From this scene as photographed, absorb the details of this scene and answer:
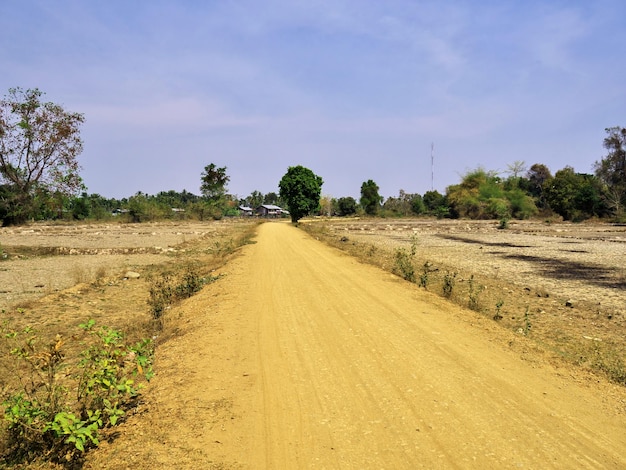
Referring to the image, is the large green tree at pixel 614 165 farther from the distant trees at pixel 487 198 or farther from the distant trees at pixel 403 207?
the distant trees at pixel 403 207

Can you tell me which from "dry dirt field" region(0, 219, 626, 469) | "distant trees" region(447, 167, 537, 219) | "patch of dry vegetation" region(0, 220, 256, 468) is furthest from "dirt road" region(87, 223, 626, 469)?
"distant trees" region(447, 167, 537, 219)

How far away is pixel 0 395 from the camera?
18.1 ft

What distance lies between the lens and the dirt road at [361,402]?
3.61 meters

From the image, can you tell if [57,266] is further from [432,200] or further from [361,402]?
[432,200]

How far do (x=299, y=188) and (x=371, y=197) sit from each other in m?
51.9

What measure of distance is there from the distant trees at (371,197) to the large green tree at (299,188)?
155ft

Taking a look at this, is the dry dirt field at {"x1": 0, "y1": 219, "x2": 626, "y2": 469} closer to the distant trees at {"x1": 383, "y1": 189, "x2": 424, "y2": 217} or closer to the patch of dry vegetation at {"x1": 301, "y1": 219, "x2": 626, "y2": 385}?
the patch of dry vegetation at {"x1": 301, "y1": 219, "x2": 626, "y2": 385}

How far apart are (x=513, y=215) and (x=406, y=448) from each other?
101 metres

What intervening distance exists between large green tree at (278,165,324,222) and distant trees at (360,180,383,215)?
155 ft

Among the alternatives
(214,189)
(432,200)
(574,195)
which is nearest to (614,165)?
(574,195)

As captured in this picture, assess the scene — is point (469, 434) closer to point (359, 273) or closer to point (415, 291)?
point (415, 291)

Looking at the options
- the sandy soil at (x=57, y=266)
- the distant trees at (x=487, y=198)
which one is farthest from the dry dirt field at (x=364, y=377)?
the distant trees at (x=487, y=198)

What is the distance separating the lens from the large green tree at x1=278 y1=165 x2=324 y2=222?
6400cm

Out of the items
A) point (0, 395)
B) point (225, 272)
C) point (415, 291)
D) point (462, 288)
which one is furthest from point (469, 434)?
point (225, 272)
